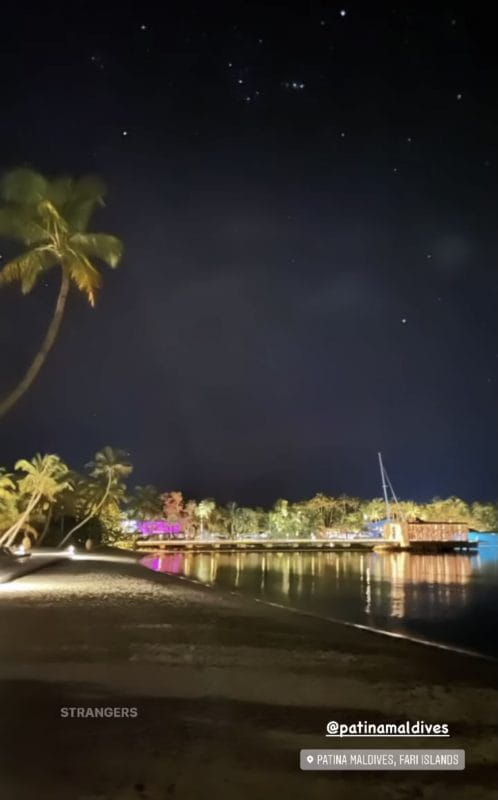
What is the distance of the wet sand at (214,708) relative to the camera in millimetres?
3467

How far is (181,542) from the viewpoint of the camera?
86.8m

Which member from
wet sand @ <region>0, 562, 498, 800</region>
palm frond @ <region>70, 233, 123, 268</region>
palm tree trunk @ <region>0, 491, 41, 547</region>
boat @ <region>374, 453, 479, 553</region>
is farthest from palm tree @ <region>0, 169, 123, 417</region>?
boat @ <region>374, 453, 479, 553</region>

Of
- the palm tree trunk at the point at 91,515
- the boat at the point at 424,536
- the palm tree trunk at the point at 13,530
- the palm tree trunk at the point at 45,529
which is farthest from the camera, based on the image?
the boat at the point at 424,536

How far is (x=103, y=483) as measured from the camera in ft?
212

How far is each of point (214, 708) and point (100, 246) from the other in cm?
1400

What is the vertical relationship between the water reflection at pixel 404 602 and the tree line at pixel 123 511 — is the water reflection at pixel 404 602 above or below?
below

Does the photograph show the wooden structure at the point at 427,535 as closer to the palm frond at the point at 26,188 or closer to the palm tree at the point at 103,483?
the palm tree at the point at 103,483

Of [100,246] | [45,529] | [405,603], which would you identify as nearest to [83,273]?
[100,246]

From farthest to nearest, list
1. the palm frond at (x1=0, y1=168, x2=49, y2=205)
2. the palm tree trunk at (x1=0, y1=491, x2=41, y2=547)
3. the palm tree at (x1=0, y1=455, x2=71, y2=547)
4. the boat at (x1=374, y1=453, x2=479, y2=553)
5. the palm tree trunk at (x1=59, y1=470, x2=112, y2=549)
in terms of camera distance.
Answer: the boat at (x1=374, y1=453, x2=479, y2=553) < the palm tree trunk at (x1=59, y1=470, x2=112, y2=549) < the palm tree at (x1=0, y1=455, x2=71, y2=547) < the palm tree trunk at (x1=0, y1=491, x2=41, y2=547) < the palm frond at (x1=0, y1=168, x2=49, y2=205)

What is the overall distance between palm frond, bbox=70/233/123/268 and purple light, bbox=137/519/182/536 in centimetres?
8192

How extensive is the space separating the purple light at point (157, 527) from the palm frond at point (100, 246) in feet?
269

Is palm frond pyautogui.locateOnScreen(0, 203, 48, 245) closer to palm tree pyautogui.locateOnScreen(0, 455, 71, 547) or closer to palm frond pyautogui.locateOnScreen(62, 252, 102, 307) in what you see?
palm frond pyautogui.locateOnScreen(62, 252, 102, 307)

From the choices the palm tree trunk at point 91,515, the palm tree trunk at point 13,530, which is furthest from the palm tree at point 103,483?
the palm tree trunk at point 13,530

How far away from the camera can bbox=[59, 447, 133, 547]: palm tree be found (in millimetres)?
60312
